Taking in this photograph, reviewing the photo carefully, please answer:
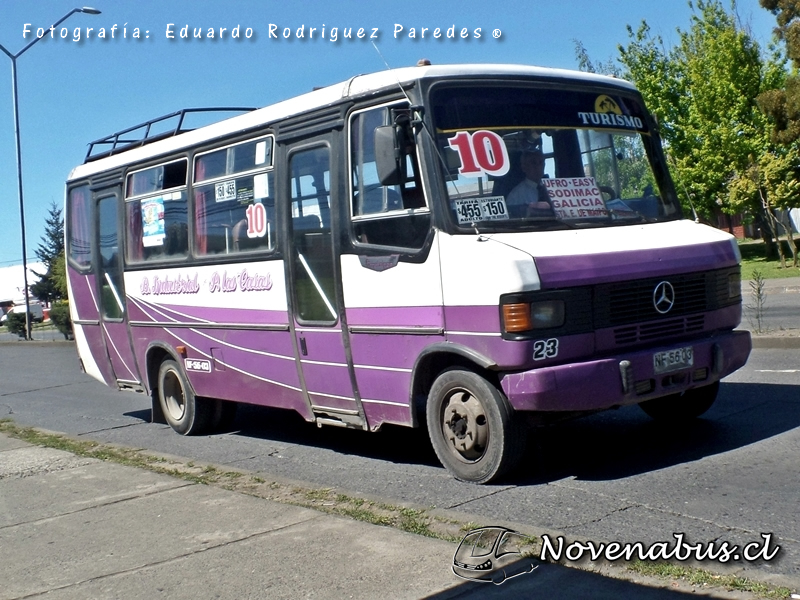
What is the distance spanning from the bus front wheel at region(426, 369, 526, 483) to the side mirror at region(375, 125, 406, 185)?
1352 mm

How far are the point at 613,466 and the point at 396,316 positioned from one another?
181cm

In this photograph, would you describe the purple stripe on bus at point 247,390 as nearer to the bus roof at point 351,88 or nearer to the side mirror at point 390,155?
the bus roof at point 351,88

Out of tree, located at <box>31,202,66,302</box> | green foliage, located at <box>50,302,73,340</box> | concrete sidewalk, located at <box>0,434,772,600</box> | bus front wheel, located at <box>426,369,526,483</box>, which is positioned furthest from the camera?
tree, located at <box>31,202,66,302</box>

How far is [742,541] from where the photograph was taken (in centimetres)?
497

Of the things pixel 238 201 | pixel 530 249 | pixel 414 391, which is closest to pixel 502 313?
pixel 530 249

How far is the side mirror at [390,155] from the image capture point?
265 inches

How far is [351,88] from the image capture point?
748 cm

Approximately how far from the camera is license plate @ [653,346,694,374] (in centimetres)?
664

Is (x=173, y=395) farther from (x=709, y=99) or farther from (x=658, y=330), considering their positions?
(x=709, y=99)

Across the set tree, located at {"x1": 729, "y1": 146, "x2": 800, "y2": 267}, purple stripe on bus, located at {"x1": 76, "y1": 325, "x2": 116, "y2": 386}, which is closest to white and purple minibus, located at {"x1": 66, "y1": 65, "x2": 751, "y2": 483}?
purple stripe on bus, located at {"x1": 76, "y1": 325, "x2": 116, "y2": 386}

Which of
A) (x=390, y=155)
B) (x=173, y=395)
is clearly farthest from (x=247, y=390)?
(x=390, y=155)

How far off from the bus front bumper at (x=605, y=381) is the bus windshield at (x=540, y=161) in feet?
3.24

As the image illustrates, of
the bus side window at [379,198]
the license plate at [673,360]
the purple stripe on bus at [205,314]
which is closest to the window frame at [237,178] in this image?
the purple stripe on bus at [205,314]

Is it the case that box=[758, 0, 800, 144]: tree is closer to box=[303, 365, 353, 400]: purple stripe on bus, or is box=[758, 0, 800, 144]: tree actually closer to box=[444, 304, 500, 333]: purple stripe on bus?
box=[303, 365, 353, 400]: purple stripe on bus
